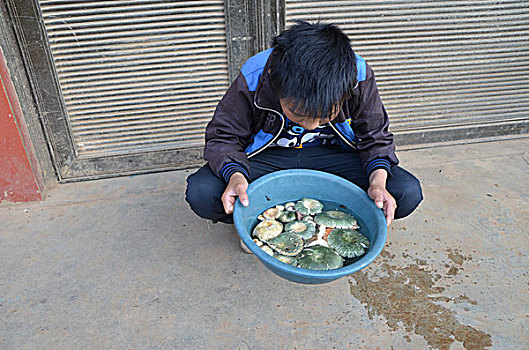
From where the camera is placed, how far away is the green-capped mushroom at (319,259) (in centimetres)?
143

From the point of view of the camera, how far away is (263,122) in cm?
173

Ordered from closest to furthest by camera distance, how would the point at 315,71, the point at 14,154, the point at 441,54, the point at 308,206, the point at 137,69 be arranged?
1. the point at 315,71
2. the point at 308,206
3. the point at 14,154
4. the point at 137,69
5. the point at 441,54

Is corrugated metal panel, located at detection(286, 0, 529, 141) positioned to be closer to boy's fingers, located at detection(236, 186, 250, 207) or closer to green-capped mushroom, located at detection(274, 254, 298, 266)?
boy's fingers, located at detection(236, 186, 250, 207)

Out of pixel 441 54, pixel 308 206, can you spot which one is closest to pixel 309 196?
pixel 308 206

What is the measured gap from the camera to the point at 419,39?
253 cm

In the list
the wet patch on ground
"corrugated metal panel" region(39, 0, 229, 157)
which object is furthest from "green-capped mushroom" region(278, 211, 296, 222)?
"corrugated metal panel" region(39, 0, 229, 157)

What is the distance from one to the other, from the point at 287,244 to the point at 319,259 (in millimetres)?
153

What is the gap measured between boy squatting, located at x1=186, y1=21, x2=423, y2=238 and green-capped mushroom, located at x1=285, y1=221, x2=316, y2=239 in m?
0.26

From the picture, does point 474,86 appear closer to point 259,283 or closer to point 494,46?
point 494,46

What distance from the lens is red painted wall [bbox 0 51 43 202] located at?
2033 mm

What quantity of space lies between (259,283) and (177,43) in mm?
1434

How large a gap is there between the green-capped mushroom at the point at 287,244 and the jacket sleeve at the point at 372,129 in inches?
17.6

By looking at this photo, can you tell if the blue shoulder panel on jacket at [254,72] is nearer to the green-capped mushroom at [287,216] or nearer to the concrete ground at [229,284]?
the green-capped mushroom at [287,216]

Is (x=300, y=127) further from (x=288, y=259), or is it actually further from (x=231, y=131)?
(x=288, y=259)
